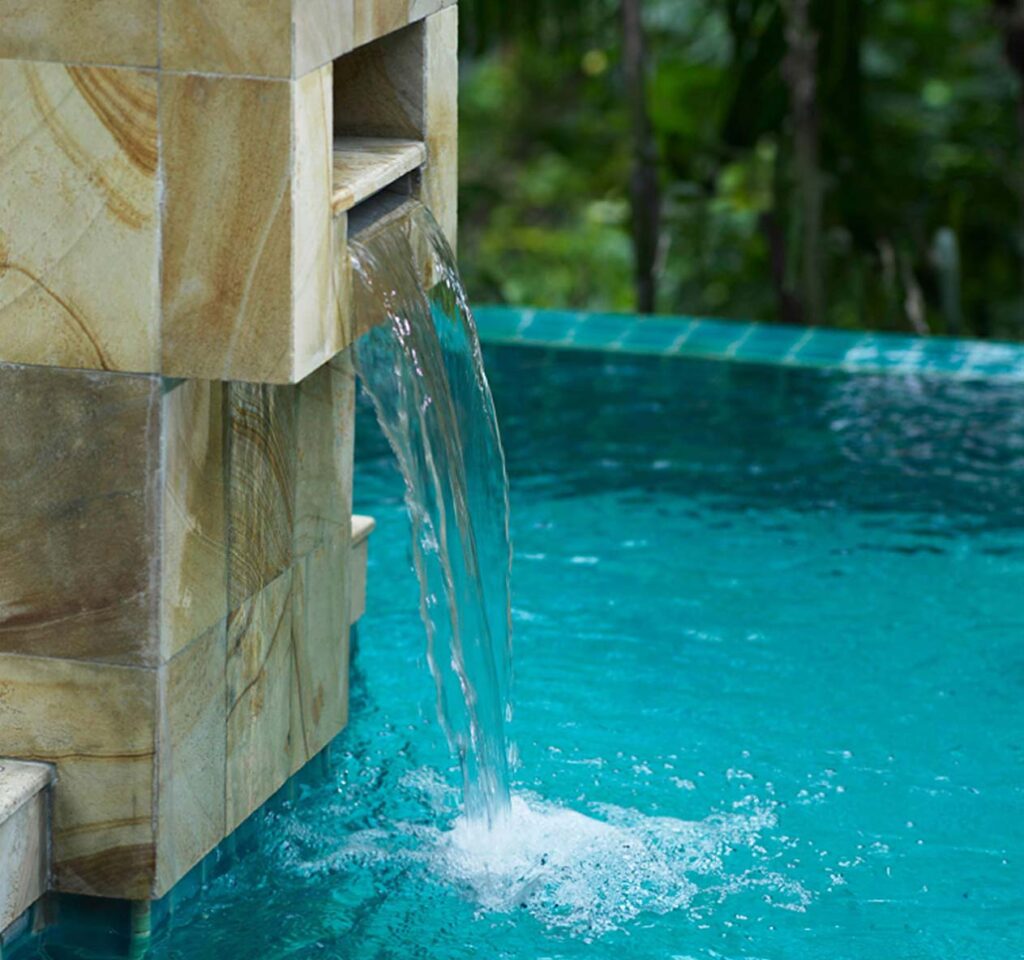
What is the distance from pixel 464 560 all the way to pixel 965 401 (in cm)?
349

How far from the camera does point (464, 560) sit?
428 cm

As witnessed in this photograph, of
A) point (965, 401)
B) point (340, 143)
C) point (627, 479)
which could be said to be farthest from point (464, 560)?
point (965, 401)

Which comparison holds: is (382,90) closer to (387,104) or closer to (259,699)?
(387,104)

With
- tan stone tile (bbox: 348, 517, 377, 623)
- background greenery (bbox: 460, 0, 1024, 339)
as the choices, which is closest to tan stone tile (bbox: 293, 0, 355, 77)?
tan stone tile (bbox: 348, 517, 377, 623)

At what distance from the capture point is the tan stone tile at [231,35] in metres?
3.13

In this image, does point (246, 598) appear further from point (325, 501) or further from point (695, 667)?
point (695, 667)

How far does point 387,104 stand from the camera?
408 centimetres

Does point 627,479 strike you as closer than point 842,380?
Yes

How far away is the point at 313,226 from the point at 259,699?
3.59 ft

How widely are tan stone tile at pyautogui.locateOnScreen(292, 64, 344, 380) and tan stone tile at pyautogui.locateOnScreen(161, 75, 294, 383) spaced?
0.09 ft

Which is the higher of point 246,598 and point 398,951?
point 246,598

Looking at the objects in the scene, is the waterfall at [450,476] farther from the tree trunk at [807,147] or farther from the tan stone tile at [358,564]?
the tree trunk at [807,147]

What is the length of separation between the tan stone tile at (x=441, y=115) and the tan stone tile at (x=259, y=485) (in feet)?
1.88

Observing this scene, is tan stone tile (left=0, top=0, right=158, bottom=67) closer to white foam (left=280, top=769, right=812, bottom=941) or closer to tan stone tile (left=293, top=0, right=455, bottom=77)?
tan stone tile (left=293, top=0, right=455, bottom=77)
